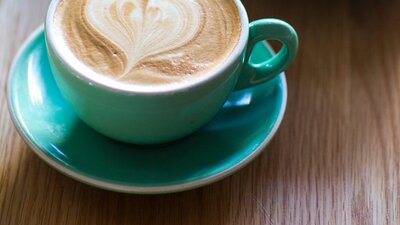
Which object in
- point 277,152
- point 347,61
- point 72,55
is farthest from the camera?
point 347,61

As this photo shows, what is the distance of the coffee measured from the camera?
0.62 meters

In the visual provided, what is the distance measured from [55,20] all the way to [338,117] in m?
0.39

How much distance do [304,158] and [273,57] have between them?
14 cm

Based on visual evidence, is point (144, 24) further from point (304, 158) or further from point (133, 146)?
point (304, 158)

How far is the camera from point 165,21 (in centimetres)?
67

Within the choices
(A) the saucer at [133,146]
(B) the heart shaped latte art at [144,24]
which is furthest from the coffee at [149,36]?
(A) the saucer at [133,146]

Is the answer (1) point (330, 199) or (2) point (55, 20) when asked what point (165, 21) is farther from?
(1) point (330, 199)

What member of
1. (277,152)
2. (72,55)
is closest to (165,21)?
(72,55)

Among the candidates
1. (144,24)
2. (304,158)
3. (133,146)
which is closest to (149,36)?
(144,24)

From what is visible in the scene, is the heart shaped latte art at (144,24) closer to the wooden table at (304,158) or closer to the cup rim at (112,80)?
the cup rim at (112,80)

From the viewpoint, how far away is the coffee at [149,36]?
2.03ft

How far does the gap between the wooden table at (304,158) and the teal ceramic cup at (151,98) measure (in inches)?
3.4

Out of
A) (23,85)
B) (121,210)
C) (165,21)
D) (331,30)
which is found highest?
(331,30)

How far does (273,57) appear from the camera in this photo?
0.73 meters
